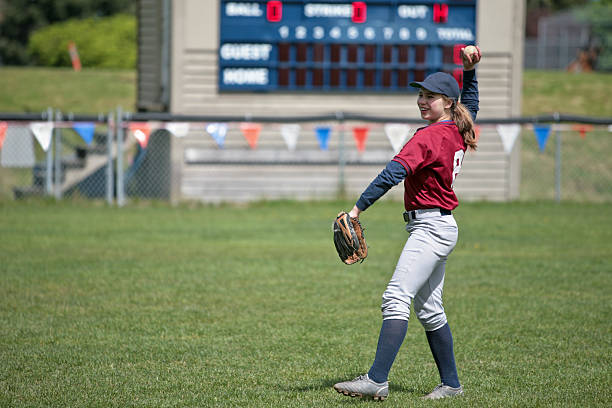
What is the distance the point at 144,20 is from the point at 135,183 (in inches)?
148

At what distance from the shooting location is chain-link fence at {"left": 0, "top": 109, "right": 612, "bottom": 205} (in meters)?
15.6

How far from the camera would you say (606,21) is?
142 feet

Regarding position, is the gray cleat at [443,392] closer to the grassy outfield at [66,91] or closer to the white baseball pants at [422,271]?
the white baseball pants at [422,271]

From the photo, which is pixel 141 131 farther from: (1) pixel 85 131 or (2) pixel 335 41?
(2) pixel 335 41

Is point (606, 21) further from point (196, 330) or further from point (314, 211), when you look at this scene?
point (196, 330)

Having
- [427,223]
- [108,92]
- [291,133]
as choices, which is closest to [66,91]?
[108,92]

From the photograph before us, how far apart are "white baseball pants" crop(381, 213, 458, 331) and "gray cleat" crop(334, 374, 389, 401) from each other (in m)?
0.39

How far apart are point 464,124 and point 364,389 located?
1.66m

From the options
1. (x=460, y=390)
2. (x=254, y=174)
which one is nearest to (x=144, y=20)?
(x=254, y=174)

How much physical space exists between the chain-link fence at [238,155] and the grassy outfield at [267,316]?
255cm

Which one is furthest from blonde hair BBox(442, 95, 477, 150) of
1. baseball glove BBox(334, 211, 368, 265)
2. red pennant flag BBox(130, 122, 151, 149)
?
red pennant flag BBox(130, 122, 151, 149)

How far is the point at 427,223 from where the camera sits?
198 inches

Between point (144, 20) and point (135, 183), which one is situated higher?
point (144, 20)

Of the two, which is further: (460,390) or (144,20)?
(144,20)
